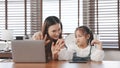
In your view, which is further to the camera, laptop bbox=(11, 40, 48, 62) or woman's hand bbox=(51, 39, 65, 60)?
woman's hand bbox=(51, 39, 65, 60)

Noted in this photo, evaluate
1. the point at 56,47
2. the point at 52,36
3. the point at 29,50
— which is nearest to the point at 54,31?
the point at 52,36

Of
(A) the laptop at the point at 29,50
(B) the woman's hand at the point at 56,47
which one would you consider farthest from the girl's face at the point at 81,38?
(A) the laptop at the point at 29,50

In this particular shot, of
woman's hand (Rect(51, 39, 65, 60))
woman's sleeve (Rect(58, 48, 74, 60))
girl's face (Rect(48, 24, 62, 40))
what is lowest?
woman's sleeve (Rect(58, 48, 74, 60))

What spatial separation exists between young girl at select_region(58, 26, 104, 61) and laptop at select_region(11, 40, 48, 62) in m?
0.31

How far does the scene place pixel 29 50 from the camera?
188 centimetres

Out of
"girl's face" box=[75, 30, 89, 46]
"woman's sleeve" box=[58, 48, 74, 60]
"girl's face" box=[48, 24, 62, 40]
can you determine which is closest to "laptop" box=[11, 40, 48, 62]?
"woman's sleeve" box=[58, 48, 74, 60]

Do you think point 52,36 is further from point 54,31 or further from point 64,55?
point 64,55

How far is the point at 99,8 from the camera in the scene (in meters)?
4.57

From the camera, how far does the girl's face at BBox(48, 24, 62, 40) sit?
2299 millimetres

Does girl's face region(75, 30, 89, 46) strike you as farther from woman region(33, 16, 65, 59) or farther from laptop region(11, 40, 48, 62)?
laptop region(11, 40, 48, 62)

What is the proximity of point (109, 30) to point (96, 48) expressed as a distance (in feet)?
7.74

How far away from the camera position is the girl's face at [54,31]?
2299 millimetres

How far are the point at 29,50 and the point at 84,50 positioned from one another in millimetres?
750

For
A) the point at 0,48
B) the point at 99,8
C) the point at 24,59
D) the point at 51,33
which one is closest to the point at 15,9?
the point at 0,48
